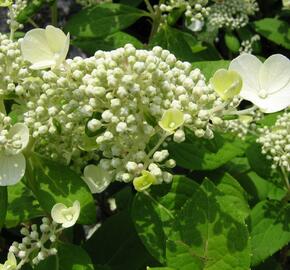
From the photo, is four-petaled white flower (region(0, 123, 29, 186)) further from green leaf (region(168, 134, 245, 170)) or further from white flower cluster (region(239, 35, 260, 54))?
white flower cluster (region(239, 35, 260, 54))

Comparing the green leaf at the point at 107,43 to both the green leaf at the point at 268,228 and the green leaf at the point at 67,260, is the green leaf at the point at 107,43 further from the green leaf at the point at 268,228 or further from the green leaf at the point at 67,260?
the green leaf at the point at 67,260

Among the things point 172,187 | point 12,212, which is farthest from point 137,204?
point 12,212

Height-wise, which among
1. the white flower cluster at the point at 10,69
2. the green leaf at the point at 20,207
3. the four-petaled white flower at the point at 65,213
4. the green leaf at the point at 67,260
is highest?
the white flower cluster at the point at 10,69

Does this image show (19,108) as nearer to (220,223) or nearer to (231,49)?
(220,223)

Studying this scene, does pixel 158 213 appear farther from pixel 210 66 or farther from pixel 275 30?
pixel 275 30

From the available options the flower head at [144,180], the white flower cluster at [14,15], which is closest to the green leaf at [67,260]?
the flower head at [144,180]
